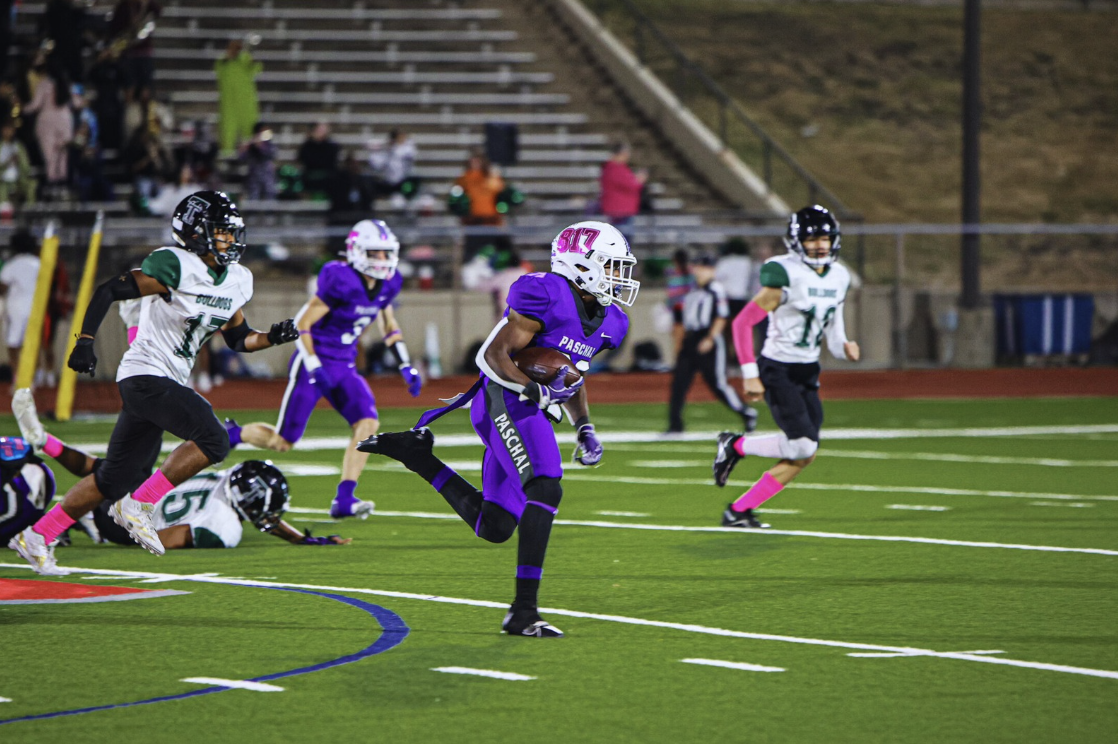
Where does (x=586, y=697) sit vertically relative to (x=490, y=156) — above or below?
below

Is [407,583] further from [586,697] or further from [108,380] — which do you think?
[108,380]

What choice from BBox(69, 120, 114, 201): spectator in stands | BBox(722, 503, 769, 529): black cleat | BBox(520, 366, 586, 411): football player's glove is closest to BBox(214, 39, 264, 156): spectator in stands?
BBox(69, 120, 114, 201): spectator in stands

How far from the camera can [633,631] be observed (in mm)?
7324

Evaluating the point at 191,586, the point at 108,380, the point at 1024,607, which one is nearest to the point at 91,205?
the point at 108,380

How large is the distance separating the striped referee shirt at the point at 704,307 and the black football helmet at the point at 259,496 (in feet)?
25.3

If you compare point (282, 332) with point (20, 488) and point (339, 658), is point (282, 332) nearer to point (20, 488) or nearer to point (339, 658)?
point (20, 488)

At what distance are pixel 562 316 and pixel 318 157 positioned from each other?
20.1 metres

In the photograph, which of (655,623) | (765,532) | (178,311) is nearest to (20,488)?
(178,311)

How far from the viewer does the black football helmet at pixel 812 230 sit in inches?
428

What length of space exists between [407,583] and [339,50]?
2568cm

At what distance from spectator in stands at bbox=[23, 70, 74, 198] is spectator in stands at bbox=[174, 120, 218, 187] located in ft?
5.83

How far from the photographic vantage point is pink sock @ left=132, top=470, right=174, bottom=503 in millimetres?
9091

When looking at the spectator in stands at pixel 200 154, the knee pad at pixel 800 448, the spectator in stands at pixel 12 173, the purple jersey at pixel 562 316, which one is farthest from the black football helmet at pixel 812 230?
the spectator in stands at pixel 12 173

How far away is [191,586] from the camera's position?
8570 mm
